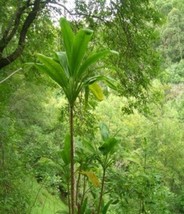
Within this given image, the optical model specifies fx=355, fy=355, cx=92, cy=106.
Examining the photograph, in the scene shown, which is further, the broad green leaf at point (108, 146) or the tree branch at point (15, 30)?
the tree branch at point (15, 30)

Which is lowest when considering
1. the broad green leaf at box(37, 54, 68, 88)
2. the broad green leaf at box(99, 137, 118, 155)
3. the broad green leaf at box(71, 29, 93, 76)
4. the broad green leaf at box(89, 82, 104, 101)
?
the broad green leaf at box(99, 137, 118, 155)

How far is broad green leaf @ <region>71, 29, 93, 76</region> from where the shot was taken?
73.0 inches

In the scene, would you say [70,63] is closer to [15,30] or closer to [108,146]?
[108,146]

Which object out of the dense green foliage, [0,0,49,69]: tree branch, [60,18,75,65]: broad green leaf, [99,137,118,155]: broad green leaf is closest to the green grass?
Result: the dense green foliage

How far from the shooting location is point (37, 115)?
11.5 meters

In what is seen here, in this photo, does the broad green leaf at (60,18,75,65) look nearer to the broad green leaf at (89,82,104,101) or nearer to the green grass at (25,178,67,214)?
the broad green leaf at (89,82,104,101)

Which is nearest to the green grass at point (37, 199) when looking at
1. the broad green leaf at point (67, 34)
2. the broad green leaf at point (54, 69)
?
the broad green leaf at point (54, 69)

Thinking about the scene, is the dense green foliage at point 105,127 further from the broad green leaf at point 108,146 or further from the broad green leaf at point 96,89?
the broad green leaf at point 96,89

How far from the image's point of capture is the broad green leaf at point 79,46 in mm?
1854

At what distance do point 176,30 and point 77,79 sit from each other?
2593cm

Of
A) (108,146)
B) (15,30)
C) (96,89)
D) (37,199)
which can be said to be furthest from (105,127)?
(37,199)

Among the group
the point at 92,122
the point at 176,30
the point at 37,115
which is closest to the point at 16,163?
the point at 92,122

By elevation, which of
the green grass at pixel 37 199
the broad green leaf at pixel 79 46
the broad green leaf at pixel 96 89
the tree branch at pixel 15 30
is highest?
the tree branch at pixel 15 30

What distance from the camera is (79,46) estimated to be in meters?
1.89
